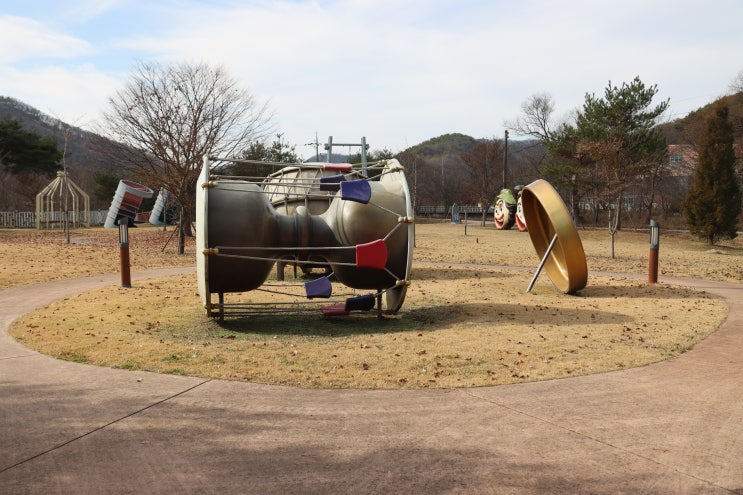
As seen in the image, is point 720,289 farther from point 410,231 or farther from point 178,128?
point 178,128

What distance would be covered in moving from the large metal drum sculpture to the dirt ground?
0.66 meters

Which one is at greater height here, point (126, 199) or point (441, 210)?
point (126, 199)

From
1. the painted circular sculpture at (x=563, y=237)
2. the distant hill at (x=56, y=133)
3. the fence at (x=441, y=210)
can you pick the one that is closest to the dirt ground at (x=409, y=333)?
the painted circular sculpture at (x=563, y=237)

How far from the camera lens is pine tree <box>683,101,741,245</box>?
31.8 m

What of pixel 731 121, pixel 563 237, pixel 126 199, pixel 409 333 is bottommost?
pixel 409 333

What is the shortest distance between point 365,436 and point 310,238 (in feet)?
17.8

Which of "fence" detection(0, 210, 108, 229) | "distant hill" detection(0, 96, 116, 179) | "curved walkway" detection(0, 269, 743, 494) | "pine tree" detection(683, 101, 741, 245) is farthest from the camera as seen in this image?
"distant hill" detection(0, 96, 116, 179)

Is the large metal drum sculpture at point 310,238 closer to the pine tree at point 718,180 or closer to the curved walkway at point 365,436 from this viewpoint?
the curved walkway at point 365,436

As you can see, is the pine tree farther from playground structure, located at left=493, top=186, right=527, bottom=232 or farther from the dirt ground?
the dirt ground

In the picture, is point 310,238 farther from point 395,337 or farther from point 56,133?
point 56,133

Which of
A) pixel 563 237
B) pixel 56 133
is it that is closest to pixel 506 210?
pixel 563 237

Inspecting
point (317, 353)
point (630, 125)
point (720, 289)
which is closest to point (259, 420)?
point (317, 353)

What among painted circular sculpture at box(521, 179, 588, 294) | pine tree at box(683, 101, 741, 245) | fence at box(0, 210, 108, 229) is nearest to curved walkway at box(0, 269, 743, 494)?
painted circular sculpture at box(521, 179, 588, 294)

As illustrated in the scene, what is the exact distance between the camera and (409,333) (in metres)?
9.09
